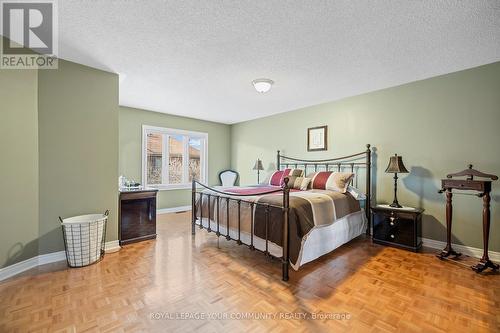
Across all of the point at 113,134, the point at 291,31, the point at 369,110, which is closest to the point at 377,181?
the point at 369,110

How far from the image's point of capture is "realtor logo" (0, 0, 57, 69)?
5.96ft

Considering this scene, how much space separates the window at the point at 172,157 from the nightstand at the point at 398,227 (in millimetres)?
3768

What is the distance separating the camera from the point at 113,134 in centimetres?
299

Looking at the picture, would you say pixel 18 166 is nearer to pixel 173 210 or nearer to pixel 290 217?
pixel 290 217

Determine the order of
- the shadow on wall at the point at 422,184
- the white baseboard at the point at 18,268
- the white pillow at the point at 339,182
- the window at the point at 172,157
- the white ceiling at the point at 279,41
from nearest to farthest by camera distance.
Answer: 1. the white ceiling at the point at 279,41
2. the white baseboard at the point at 18,268
3. the shadow on wall at the point at 422,184
4. the white pillow at the point at 339,182
5. the window at the point at 172,157

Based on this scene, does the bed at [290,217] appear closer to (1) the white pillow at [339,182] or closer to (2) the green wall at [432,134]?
(1) the white pillow at [339,182]

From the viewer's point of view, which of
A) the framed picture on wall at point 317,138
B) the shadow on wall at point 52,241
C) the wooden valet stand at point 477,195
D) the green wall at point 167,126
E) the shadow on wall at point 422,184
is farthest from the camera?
the green wall at point 167,126

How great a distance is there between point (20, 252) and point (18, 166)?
890 millimetres

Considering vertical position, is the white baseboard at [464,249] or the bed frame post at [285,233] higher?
the bed frame post at [285,233]

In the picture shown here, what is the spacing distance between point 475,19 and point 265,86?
210 centimetres

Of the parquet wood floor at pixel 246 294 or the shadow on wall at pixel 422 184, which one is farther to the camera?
the shadow on wall at pixel 422 184

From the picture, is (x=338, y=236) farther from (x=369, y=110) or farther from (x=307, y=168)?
(x=369, y=110)

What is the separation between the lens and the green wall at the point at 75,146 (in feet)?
8.31

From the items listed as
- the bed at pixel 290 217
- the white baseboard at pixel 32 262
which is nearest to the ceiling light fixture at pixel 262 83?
the bed at pixel 290 217
